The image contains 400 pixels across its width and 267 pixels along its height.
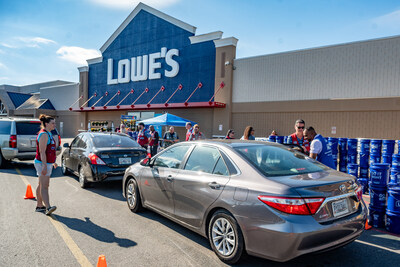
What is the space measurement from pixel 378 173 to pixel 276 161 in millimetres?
2545

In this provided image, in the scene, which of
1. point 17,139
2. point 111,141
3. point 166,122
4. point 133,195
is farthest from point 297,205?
point 166,122

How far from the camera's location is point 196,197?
3789mm

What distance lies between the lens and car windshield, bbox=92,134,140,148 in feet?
24.4

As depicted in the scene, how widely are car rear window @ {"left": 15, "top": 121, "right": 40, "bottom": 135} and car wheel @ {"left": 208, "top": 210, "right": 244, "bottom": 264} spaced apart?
952 cm

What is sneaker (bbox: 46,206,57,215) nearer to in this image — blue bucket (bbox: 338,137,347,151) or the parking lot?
the parking lot

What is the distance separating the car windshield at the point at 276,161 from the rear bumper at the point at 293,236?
630 mm

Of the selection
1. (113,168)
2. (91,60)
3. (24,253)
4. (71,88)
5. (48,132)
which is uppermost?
(91,60)

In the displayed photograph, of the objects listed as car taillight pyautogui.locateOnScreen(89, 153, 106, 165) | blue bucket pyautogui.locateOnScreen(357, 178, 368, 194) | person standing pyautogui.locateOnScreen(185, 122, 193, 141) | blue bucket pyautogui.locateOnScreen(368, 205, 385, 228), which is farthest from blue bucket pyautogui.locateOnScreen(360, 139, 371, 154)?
car taillight pyautogui.locateOnScreen(89, 153, 106, 165)

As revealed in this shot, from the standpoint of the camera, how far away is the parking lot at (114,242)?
3447 millimetres

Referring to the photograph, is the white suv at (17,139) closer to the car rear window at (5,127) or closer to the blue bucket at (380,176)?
the car rear window at (5,127)

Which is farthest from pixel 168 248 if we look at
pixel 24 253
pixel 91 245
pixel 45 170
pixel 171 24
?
pixel 171 24

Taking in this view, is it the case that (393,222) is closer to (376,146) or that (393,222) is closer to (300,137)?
(300,137)

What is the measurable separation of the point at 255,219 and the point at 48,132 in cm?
422

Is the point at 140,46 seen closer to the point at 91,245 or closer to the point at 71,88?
the point at 71,88
